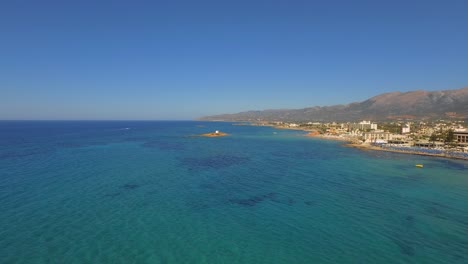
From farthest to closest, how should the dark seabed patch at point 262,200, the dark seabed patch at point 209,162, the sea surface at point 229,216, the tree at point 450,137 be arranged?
the tree at point 450,137 → the dark seabed patch at point 209,162 → the dark seabed patch at point 262,200 → the sea surface at point 229,216

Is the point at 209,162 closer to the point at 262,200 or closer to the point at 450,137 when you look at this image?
the point at 262,200

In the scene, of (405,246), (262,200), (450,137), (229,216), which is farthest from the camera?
(450,137)

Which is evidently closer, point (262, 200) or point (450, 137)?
point (262, 200)


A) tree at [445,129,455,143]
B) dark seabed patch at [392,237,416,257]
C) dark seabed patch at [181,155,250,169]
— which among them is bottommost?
tree at [445,129,455,143]

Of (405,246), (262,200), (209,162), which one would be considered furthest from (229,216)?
(209,162)

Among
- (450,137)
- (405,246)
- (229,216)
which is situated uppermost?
(229,216)

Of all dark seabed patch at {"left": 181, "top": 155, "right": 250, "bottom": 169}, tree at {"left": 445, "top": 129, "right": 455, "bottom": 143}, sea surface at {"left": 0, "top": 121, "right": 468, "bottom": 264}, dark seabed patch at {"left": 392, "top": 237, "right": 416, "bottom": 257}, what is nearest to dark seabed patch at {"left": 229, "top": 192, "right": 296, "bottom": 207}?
sea surface at {"left": 0, "top": 121, "right": 468, "bottom": 264}

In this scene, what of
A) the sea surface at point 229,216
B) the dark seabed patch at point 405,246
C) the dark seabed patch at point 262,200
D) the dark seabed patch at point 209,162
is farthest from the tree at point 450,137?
the dark seabed patch at point 405,246

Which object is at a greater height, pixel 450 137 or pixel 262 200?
pixel 262 200

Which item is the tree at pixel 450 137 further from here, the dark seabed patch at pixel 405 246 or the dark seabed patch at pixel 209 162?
the dark seabed patch at pixel 405 246

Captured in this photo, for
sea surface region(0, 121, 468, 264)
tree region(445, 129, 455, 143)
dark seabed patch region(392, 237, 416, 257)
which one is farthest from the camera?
tree region(445, 129, 455, 143)

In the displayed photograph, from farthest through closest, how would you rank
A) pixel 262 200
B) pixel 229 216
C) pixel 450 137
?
pixel 450 137, pixel 262 200, pixel 229 216

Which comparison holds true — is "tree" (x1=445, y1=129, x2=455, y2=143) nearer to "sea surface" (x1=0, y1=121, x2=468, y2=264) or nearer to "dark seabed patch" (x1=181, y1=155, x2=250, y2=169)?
"sea surface" (x1=0, y1=121, x2=468, y2=264)
